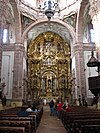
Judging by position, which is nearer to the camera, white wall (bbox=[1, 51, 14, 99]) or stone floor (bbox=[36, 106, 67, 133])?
stone floor (bbox=[36, 106, 67, 133])

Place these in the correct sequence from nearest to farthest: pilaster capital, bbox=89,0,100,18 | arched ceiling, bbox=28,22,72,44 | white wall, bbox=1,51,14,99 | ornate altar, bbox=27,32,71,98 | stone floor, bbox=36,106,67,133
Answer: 1. stone floor, bbox=36,106,67,133
2. pilaster capital, bbox=89,0,100,18
3. white wall, bbox=1,51,14,99
4. arched ceiling, bbox=28,22,72,44
5. ornate altar, bbox=27,32,71,98

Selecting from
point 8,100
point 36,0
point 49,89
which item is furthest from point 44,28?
point 8,100

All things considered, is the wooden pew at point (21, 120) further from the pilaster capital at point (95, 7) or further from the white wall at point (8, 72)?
the white wall at point (8, 72)

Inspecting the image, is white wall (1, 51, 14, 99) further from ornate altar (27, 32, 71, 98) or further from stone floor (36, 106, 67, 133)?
stone floor (36, 106, 67, 133)

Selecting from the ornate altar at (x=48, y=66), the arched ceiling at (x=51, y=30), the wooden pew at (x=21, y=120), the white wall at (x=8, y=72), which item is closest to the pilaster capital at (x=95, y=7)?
the wooden pew at (x=21, y=120)

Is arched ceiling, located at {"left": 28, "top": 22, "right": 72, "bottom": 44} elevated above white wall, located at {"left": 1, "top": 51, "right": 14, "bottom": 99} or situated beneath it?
elevated above

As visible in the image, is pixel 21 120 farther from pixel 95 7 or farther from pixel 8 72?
pixel 8 72

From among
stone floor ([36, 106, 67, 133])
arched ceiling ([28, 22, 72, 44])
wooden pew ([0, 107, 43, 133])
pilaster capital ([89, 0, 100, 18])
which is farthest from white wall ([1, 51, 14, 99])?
wooden pew ([0, 107, 43, 133])

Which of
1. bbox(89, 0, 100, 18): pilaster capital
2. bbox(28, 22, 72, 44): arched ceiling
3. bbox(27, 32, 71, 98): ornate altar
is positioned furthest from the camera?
bbox(27, 32, 71, 98): ornate altar

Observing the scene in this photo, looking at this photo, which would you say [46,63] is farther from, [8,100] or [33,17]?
[8,100]

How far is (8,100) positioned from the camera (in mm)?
17234

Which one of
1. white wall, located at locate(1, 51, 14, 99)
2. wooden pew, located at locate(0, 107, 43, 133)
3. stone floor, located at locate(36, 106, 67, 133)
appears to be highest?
white wall, located at locate(1, 51, 14, 99)

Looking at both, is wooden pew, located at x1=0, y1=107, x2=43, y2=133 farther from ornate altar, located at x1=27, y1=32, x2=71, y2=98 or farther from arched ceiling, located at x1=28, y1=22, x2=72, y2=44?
arched ceiling, located at x1=28, y1=22, x2=72, y2=44

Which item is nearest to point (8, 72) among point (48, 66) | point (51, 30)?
point (48, 66)
